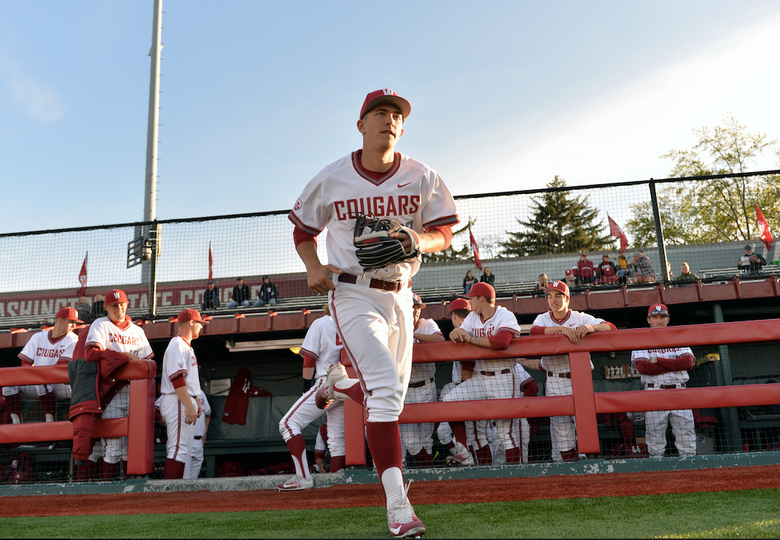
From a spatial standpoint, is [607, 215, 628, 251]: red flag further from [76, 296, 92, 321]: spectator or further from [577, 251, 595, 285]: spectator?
[76, 296, 92, 321]: spectator

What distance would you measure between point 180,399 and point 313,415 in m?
1.51

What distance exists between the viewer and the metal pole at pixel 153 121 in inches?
718

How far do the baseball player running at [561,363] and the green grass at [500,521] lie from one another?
1794 mm

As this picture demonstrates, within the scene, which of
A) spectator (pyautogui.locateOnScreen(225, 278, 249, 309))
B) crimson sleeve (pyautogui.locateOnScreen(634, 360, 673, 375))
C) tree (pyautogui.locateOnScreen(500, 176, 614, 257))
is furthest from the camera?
spectator (pyautogui.locateOnScreen(225, 278, 249, 309))

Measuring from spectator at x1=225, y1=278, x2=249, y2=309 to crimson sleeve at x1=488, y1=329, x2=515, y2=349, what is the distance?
6388 millimetres

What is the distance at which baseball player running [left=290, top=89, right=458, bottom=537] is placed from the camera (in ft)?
8.88

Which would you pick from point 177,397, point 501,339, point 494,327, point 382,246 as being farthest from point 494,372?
point 177,397

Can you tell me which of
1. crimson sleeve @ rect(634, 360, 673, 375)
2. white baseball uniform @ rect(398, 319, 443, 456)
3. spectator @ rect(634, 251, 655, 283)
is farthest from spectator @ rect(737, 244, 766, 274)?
white baseball uniform @ rect(398, 319, 443, 456)

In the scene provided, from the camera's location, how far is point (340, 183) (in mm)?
3064

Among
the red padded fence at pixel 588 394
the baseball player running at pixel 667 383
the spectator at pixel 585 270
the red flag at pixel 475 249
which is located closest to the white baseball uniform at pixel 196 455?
the red padded fence at pixel 588 394

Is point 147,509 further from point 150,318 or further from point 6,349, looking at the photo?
point 6,349

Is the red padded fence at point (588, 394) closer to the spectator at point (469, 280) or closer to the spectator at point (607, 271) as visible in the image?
the spectator at point (607, 271)

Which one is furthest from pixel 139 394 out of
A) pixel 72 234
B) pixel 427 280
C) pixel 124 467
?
pixel 427 280

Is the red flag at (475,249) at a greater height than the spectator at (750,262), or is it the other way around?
the red flag at (475,249)
